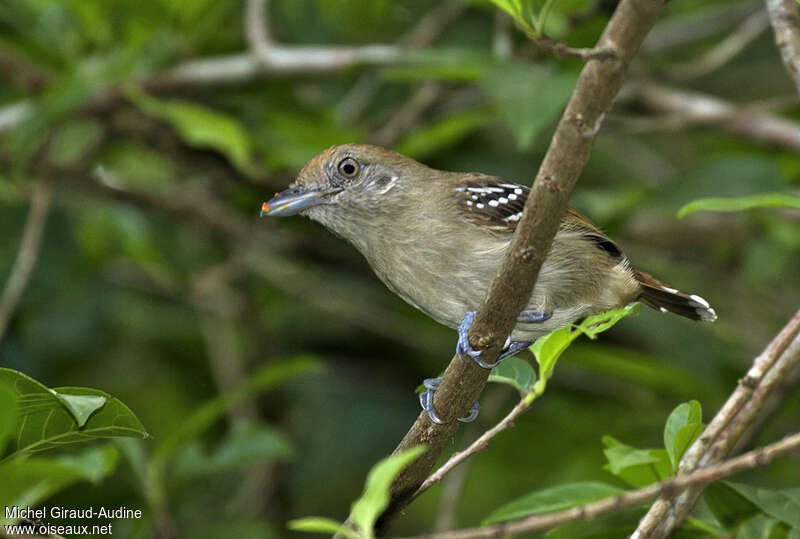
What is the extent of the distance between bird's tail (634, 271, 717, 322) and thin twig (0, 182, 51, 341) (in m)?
2.96

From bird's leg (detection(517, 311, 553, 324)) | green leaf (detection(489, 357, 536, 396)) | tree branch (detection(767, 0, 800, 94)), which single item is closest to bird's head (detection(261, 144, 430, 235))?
bird's leg (detection(517, 311, 553, 324))

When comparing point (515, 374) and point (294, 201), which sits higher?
point (294, 201)

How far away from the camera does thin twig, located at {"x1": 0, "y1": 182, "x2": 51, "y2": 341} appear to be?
4.71m

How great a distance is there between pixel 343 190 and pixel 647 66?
2414 mm

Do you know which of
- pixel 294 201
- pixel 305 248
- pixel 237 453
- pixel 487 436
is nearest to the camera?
pixel 487 436

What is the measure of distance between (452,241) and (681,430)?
1.33 metres

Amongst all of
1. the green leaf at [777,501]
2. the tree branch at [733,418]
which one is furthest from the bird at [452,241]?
the green leaf at [777,501]

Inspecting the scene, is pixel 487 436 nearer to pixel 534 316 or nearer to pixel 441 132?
pixel 534 316

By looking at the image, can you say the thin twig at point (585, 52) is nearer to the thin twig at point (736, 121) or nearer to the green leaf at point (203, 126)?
the green leaf at point (203, 126)

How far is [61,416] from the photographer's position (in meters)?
2.43

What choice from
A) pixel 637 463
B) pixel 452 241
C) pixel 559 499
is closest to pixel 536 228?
pixel 637 463

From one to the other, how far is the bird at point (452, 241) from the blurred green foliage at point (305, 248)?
505 mm

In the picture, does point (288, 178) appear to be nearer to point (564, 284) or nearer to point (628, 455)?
point (564, 284)

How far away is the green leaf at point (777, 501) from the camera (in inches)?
107
